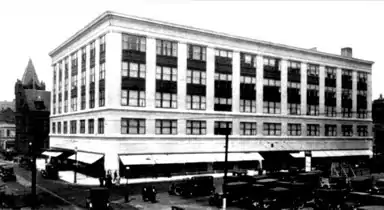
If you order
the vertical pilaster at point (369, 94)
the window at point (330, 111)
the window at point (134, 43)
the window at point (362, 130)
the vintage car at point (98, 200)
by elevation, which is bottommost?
the vintage car at point (98, 200)

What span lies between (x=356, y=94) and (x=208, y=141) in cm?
3215

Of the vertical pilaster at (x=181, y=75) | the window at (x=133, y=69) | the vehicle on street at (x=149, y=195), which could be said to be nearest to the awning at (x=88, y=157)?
the window at (x=133, y=69)

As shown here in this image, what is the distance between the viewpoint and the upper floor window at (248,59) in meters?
54.9

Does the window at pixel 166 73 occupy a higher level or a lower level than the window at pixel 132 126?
higher

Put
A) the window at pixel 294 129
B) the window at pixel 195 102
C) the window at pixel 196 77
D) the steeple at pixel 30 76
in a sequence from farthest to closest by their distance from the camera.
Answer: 1. the steeple at pixel 30 76
2. the window at pixel 294 129
3. the window at pixel 196 77
4. the window at pixel 195 102

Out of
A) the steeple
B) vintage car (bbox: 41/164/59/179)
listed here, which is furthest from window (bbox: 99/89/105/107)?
the steeple

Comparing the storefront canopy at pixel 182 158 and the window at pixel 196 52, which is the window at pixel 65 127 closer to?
the storefront canopy at pixel 182 158

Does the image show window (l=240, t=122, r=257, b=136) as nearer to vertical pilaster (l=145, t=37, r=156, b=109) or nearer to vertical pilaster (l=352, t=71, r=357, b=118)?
vertical pilaster (l=145, t=37, r=156, b=109)

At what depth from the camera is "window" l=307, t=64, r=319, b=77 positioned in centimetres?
6178

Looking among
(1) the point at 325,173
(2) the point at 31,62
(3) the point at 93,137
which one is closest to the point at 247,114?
(1) the point at 325,173

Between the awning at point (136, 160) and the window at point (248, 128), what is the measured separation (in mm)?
15218

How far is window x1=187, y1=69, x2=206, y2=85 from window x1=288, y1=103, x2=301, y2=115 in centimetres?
1605

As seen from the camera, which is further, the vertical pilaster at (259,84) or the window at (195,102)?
the vertical pilaster at (259,84)

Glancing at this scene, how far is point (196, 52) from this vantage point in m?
50.7
